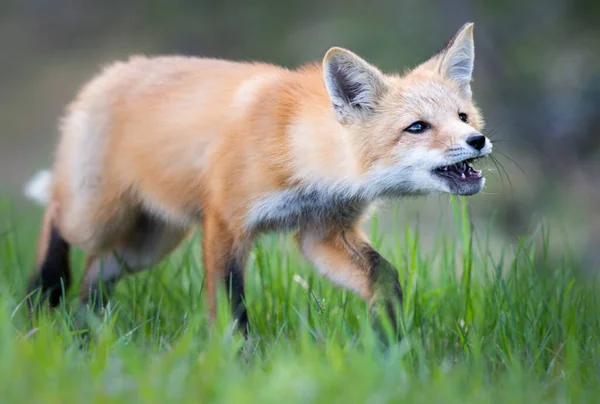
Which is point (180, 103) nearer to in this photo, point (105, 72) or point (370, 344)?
point (105, 72)

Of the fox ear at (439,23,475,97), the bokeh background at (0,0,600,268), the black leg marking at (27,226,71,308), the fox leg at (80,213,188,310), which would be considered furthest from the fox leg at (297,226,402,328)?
the bokeh background at (0,0,600,268)

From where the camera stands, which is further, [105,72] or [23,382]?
[105,72]

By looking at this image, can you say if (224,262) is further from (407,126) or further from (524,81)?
(524,81)

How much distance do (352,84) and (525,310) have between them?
1.42 m

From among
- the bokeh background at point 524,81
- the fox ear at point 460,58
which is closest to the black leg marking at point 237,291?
the fox ear at point 460,58

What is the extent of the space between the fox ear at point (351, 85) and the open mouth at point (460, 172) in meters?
0.52

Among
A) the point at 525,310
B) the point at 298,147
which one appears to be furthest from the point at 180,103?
the point at 525,310

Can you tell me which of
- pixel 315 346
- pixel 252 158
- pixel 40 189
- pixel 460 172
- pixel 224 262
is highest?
pixel 252 158

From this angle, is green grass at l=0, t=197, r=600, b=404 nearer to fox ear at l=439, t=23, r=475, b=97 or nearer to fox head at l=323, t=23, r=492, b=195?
fox head at l=323, t=23, r=492, b=195

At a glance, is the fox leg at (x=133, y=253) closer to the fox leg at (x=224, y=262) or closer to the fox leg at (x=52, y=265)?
the fox leg at (x=52, y=265)

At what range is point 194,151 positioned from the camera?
15.7 feet

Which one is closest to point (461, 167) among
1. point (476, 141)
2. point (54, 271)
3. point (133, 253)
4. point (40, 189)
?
point (476, 141)

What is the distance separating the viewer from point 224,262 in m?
4.45

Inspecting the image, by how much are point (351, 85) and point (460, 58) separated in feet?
2.31
